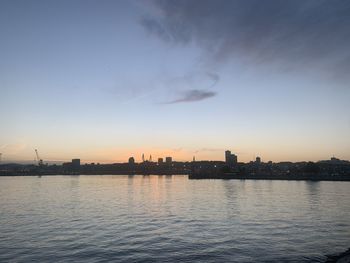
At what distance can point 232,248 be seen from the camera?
4081 cm

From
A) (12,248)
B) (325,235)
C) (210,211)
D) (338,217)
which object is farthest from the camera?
(210,211)

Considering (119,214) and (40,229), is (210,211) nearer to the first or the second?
(119,214)

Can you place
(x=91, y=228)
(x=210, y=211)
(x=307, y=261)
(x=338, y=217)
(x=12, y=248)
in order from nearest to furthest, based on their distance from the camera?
1. (x=307, y=261)
2. (x=12, y=248)
3. (x=91, y=228)
4. (x=338, y=217)
5. (x=210, y=211)

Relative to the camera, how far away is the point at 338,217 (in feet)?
223

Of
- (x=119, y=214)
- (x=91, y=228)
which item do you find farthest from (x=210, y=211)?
(x=91, y=228)

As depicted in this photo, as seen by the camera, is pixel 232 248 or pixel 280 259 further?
pixel 232 248

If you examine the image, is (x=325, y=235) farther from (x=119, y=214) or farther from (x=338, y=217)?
(x=119, y=214)

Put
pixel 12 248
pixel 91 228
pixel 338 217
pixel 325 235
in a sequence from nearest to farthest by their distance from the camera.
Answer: pixel 12 248, pixel 325 235, pixel 91 228, pixel 338 217

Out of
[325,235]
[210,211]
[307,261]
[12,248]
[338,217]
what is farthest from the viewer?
[210,211]

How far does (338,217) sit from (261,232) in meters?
26.2

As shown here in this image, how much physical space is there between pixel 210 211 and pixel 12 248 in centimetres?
4415

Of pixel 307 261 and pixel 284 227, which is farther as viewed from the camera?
pixel 284 227

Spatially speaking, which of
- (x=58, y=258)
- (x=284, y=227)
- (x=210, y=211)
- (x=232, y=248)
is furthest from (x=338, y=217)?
(x=58, y=258)

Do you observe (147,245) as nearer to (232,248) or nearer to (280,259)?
(232,248)
